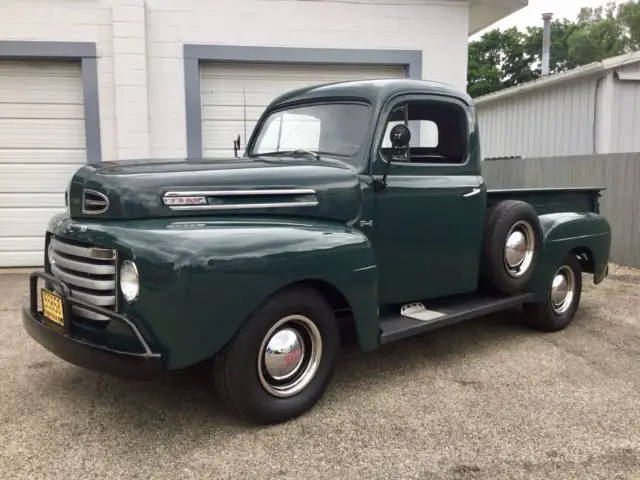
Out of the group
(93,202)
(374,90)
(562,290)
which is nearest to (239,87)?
(374,90)

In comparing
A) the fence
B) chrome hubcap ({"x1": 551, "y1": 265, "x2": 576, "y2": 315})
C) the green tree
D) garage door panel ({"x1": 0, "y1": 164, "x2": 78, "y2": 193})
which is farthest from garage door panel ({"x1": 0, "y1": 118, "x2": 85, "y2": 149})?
the green tree

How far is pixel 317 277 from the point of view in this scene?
3213 mm

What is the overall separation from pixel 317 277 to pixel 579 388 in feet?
6.49

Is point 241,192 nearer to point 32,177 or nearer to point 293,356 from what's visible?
point 293,356

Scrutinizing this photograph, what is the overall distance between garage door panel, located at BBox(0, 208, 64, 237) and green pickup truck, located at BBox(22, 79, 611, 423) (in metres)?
4.34

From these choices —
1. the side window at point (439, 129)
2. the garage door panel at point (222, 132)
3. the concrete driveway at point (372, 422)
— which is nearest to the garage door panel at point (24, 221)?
the garage door panel at point (222, 132)

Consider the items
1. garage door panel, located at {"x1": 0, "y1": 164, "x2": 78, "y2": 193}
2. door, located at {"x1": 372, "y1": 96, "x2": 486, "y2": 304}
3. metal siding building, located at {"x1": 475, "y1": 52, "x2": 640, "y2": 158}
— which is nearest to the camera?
door, located at {"x1": 372, "y1": 96, "x2": 486, "y2": 304}

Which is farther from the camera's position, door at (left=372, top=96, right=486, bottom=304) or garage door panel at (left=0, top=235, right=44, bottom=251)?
garage door panel at (left=0, top=235, right=44, bottom=251)

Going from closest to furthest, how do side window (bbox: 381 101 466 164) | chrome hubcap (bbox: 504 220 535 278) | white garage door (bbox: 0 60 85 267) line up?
side window (bbox: 381 101 466 164), chrome hubcap (bbox: 504 220 535 278), white garage door (bbox: 0 60 85 267)

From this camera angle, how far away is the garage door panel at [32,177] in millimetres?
7523

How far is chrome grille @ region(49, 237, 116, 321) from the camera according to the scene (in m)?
2.88

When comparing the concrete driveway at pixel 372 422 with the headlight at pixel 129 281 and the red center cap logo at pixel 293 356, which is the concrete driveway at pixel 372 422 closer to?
the red center cap logo at pixel 293 356

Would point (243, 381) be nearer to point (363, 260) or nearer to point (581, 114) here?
point (363, 260)

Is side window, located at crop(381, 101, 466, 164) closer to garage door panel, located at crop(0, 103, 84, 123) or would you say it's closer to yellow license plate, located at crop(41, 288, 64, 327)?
yellow license plate, located at crop(41, 288, 64, 327)
